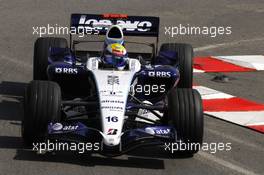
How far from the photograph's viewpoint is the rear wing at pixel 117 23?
1307 cm

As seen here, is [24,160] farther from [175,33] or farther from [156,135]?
[175,33]

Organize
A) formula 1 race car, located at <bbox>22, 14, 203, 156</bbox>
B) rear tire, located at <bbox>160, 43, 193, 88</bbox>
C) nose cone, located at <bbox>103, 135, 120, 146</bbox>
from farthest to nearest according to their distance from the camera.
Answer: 1. rear tire, located at <bbox>160, 43, 193, 88</bbox>
2. formula 1 race car, located at <bbox>22, 14, 203, 156</bbox>
3. nose cone, located at <bbox>103, 135, 120, 146</bbox>

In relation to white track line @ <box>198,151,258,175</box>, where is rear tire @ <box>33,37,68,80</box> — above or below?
above

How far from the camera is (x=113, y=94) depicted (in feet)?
34.7

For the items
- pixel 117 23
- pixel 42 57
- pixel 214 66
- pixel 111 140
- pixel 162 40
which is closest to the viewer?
pixel 111 140

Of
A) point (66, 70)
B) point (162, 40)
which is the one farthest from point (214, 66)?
point (66, 70)

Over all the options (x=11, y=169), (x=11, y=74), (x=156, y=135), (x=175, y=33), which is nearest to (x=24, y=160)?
(x=11, y=169)

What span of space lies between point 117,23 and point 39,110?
3.33 metres

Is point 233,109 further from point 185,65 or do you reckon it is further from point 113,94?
point 113,94

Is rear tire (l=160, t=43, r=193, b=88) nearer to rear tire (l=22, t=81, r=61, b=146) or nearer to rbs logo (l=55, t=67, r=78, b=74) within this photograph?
rbs logo (l=55, t=67, r=78, b=74)

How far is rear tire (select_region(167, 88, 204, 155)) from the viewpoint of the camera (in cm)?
1010

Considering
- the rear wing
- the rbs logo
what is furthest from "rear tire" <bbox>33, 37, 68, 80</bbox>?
the rbs logo

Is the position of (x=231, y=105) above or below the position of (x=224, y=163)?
below

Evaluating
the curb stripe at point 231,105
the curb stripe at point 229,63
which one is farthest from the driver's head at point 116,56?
the curb stripe at point 229,63
